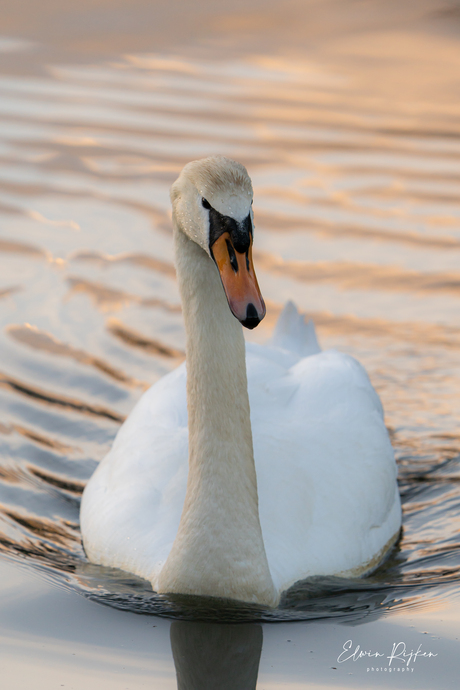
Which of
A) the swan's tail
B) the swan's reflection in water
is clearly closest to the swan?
the swan's reflection in water

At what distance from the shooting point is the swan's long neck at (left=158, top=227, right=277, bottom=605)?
16.7ft

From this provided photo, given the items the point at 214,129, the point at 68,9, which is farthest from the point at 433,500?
the point at 68,9

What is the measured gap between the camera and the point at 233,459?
517 centimetres

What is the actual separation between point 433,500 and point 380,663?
2.28m

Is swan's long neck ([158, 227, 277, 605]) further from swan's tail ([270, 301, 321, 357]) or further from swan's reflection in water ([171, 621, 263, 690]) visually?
swan's tail ([270, 301, 321, 357])

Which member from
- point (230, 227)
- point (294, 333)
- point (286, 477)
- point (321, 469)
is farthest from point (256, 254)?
point (230, 227)

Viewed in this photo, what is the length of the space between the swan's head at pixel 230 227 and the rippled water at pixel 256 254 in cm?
168

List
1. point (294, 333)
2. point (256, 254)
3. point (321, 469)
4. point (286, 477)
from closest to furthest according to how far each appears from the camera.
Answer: point (286, 477) < point (321, 469) < point (294, 333) < point (256, 254)

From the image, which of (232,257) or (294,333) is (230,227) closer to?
(232,257)

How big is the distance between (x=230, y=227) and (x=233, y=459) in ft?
4.01

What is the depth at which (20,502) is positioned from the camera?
6.95 m

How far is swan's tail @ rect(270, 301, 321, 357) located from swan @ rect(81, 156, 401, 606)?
579 mm

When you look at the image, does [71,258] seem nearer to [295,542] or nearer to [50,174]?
[50,174]

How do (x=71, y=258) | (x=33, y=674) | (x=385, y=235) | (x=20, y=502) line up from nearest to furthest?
(x=33, y=674), (x=20, y=502), (x=71, y=258), (x=385, y=235)
